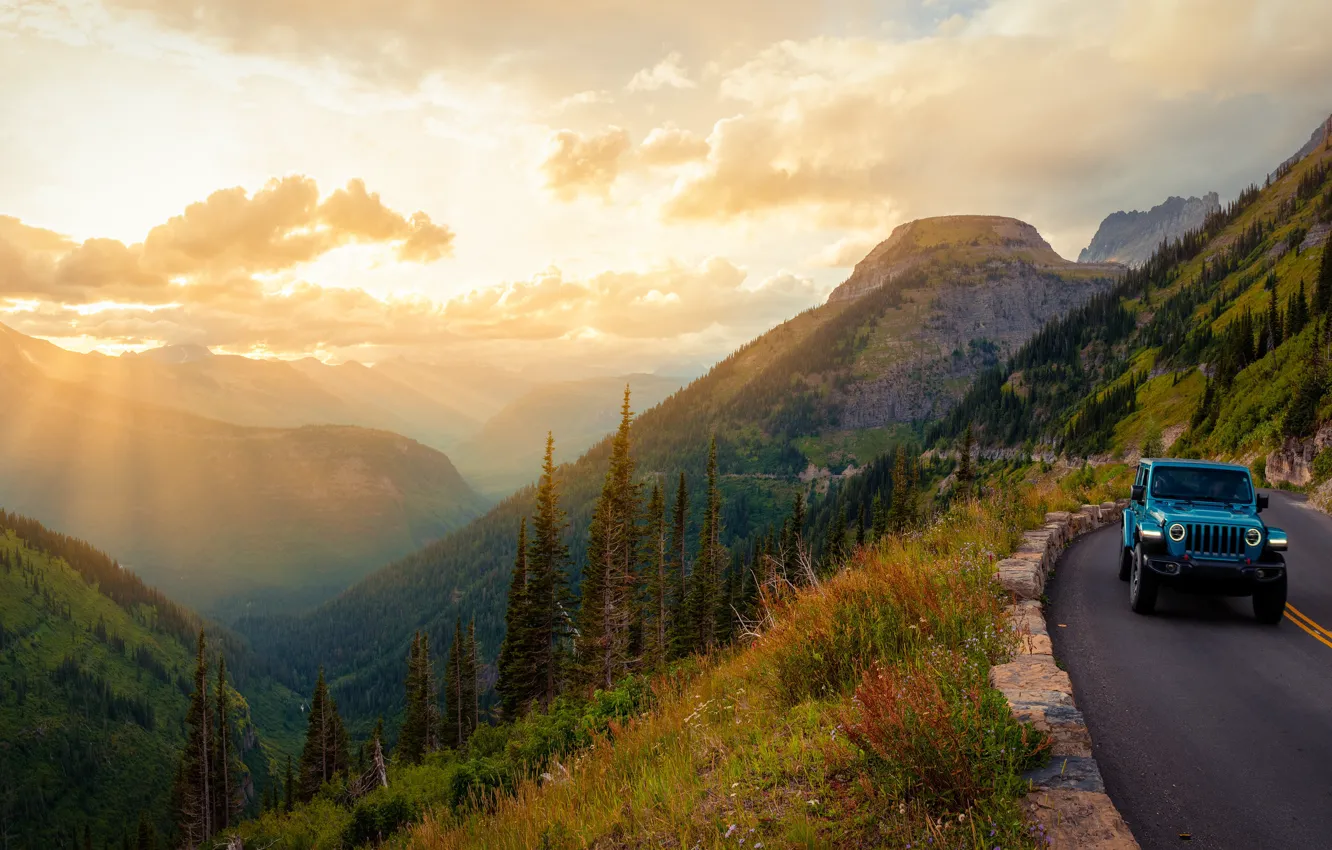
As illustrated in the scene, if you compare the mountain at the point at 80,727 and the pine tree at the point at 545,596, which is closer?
the pine tree at the point at 545,596

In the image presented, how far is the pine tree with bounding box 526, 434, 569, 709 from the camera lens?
42.3 metres

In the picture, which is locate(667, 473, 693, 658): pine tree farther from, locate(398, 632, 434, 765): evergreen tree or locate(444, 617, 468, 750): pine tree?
locate(398, 632, 434, 765): evergreen tree

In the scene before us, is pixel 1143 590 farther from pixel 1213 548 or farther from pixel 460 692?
pixel 460 692

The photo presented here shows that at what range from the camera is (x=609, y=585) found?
138 ft

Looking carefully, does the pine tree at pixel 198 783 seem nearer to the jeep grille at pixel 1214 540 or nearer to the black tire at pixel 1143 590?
the black tire at pixel 1143 590

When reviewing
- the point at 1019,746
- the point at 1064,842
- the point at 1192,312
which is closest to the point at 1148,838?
the point at 1019,746

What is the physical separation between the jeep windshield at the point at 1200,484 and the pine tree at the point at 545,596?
33.9 meters

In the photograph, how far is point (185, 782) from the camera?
6756 cm

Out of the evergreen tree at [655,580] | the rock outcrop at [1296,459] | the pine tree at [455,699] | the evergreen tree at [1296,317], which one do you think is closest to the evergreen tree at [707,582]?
the evergreen tree at [655,580]

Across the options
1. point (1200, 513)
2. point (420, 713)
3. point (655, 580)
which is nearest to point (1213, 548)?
point (1200, 513)

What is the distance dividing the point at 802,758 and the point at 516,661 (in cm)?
4037

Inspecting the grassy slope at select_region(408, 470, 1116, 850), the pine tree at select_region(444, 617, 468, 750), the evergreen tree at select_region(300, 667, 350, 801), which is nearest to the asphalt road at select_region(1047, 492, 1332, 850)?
the grassy slope at select_region(408, 470, 1116, 850)

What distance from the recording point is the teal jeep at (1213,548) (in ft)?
38.0

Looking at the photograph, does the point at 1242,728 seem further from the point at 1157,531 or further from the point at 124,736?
the point at 124,736
